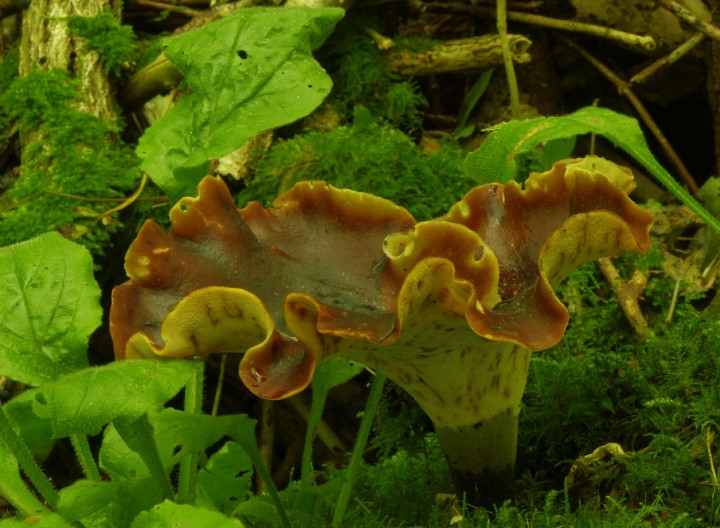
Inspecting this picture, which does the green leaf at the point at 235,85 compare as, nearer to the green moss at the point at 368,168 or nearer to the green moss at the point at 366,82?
the green moss at the point at 368,168

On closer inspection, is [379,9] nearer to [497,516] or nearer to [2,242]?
[2,242]

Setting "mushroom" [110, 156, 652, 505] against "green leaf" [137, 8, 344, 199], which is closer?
"mushroom" [110, 156, 652, 505]

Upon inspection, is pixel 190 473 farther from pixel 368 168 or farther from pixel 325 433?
pixel 325 433

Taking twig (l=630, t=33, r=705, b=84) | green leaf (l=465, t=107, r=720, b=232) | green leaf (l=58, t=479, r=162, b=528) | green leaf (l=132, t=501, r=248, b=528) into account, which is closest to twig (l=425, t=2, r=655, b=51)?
twig (l=630, t=33, r=705, b=84)

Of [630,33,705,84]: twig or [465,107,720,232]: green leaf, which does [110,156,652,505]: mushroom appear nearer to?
[465,107,720,232]: green leaf

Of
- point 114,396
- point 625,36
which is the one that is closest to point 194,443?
point 114,396

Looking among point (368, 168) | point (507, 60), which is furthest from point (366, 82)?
point (368, 168)

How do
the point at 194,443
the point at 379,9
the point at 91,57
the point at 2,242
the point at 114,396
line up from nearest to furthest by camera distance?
the point at 114,396 → the point at 194,443 → the point at 2,242 → the point at 91,57 → the point at 379,9
